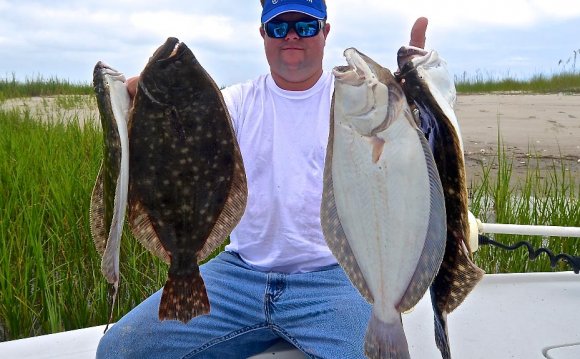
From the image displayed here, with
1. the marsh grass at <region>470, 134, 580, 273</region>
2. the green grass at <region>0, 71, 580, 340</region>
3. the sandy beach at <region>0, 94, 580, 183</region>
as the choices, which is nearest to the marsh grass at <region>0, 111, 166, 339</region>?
the green grass at <region>0, 71, 580, 340</region>

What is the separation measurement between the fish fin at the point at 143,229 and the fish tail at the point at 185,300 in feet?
0.35

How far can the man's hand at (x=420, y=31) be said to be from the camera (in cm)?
228

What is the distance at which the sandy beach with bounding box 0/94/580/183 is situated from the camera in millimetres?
10102

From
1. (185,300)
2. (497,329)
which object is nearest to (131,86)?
(185,300)

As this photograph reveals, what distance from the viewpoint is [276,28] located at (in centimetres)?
273

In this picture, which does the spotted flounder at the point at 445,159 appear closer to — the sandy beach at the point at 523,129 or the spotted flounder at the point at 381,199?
the spotted flounder at the point at 381,199

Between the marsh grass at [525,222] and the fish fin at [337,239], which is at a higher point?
the fish fin at [337,239]

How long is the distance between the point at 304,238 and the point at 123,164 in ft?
3.77

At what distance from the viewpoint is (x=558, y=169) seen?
9867 millimetres

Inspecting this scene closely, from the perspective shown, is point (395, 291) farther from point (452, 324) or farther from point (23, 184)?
point (23, 184)

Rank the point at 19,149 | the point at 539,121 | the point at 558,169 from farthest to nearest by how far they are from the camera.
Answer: the point at 539,121 < the point at 558,169 < the point at 19,149

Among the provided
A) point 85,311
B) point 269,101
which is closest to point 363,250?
point 269,101

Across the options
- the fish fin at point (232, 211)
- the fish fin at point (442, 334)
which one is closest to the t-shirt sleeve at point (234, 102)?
the fish fin at point (232, 211)

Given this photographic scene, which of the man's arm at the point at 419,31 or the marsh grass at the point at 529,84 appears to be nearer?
the man's arm at the point at 419,31
